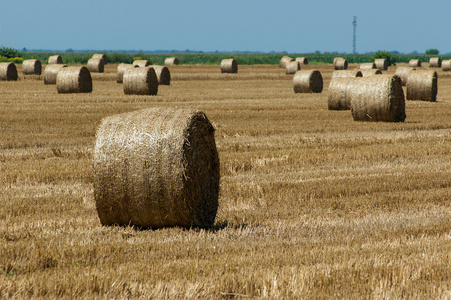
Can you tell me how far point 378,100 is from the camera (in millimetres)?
17000

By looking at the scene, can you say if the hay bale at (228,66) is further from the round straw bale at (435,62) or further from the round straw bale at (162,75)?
the round straw bale at (435,62)

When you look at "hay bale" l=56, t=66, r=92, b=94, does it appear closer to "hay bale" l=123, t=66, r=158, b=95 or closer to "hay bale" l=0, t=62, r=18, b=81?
"hay bale" l=123, t=66, r=158, b=95

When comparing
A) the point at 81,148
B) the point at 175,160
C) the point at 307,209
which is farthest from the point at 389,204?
the point at 81,148

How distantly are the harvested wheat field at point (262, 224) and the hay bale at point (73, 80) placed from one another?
9.52 m

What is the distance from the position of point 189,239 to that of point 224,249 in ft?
1.85

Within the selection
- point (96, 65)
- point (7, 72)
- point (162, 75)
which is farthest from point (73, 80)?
point (96, 65)

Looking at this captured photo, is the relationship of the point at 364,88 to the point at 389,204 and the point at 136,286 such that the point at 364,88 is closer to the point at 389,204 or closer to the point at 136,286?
the point at 389,204

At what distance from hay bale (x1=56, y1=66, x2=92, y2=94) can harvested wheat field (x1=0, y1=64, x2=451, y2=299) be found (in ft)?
31.2

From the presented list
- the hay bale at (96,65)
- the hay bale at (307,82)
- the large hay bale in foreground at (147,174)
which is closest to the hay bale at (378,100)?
the hay bale at (307,82)

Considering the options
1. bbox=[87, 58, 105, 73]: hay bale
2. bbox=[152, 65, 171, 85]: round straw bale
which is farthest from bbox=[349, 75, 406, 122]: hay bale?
bbox=[87, 58, 105, 73]: hay bale

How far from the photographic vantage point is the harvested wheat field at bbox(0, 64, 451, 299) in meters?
4.91

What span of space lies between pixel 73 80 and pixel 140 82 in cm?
285

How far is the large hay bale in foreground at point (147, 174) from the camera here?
686 cm

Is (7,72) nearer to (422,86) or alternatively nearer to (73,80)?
(73,80)
